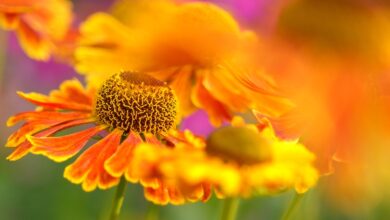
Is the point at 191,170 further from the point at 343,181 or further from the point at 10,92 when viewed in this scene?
the point at 10,92

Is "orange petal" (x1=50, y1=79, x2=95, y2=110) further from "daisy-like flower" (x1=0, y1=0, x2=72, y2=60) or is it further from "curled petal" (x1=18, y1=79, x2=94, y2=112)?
"daisy-like flower" (x1=0, y1=0, x2=72, y2=60)

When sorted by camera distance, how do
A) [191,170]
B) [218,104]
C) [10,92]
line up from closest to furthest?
1. [191,170]
2. [218,104]
3. [10,92]

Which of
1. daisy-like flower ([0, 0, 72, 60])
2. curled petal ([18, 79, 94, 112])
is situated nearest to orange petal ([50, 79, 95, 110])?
curled petal ([18, 79, 94, 112])

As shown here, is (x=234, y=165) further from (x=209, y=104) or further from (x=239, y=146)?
(x=209, y=104)

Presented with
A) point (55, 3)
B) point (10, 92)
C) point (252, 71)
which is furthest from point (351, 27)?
point (10, 92)

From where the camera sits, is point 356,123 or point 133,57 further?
point 133,57

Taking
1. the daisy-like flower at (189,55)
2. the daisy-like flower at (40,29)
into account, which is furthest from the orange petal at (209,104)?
the daisy-like flower at (40,29)

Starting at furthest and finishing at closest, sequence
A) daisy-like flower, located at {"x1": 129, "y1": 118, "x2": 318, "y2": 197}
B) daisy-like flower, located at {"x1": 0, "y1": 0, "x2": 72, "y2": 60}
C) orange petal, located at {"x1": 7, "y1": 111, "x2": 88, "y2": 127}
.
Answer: daisy-like flower, located at {"x1": 0, "y1": 0, "x2": 72, "y2": 60} < orange petal, located at {"x1": 7, "y1": 111, "x2": 88, "y2": 127} < daisy-like flower, located at {"x1": 129, "y1": 118, "x2": 318, "y2": 197}

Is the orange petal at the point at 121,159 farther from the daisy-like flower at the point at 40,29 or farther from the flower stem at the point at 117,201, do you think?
the daisy-like flower at the point at 40,29
